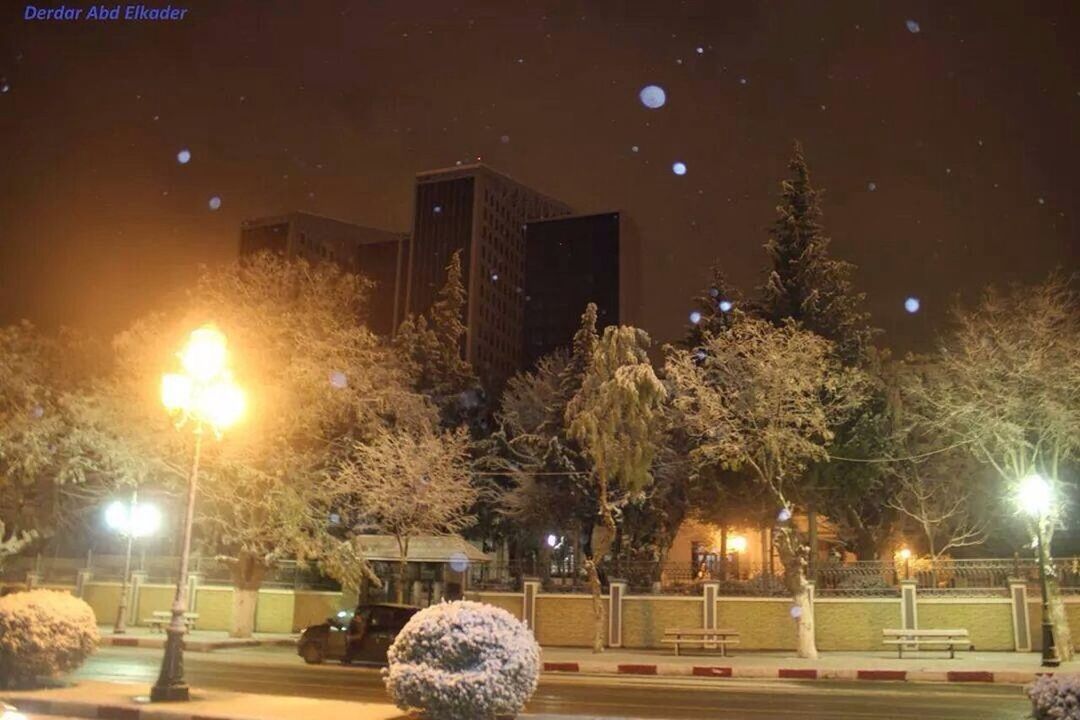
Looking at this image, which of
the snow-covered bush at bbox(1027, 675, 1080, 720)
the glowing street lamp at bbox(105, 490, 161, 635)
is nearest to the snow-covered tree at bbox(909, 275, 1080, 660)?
the snow-covered bush at bbox(1027, 675, 1080, 720)

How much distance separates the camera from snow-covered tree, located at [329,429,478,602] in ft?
105

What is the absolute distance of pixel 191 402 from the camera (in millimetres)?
14977

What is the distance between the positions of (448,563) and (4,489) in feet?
48.9

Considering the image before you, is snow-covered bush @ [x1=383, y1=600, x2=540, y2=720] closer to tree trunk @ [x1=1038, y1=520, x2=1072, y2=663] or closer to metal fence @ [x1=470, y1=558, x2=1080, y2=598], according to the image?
tree trunk @ [x1=1038, y1=520, x2=1072, y2=663]

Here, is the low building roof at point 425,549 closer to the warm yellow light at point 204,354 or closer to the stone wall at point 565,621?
the stone wall at point 565,621

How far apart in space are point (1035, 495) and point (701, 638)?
916 cm

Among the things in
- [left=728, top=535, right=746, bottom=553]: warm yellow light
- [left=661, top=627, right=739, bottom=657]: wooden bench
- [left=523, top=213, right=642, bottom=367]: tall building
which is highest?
[left=523, top=213, right=642, bottom=367]: tall building

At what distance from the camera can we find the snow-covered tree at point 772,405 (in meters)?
25.0

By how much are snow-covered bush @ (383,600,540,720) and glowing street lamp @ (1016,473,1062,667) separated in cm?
1520

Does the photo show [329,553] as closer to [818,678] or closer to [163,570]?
[163,570]

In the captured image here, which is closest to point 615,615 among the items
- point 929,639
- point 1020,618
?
point 929,639

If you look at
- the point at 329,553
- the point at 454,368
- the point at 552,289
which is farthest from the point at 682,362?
the point at 552,289

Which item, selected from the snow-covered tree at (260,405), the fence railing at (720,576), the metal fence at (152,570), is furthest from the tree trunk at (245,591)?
the fence railing at (720,576)

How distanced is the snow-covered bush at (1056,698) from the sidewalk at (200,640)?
22906 millimetres
